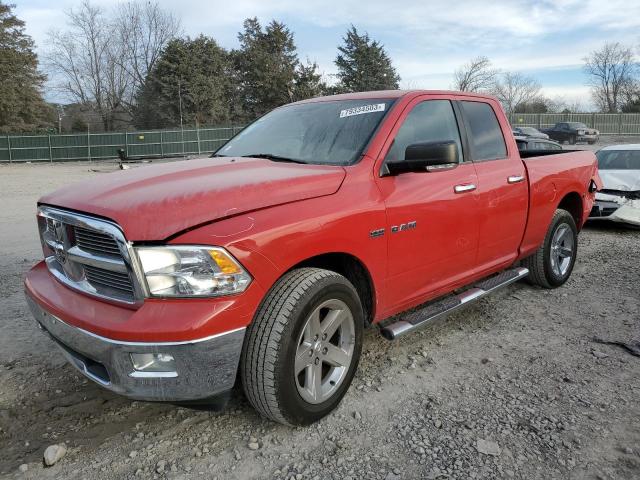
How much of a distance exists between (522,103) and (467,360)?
8610 cm

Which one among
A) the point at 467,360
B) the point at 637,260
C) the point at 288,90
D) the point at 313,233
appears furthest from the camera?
the point at 288,90

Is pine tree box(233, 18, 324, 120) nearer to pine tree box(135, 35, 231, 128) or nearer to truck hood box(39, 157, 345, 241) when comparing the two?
pine tree box(135, 35, 231, 128)

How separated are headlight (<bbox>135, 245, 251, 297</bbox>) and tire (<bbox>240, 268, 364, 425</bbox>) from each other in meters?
0.34

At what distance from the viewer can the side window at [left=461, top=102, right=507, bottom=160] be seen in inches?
159

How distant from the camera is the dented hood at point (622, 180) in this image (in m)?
8.25

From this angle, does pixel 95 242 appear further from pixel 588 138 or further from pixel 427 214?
pixel 588 138

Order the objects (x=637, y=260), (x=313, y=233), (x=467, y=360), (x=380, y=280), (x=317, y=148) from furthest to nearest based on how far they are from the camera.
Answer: (x=637, y=260) → (x=467, y=360) → (x=317, y=148) → (x=380, y=280) → (x=313, y=233)

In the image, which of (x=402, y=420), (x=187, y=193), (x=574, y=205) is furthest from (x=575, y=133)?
(x=187, y=193)

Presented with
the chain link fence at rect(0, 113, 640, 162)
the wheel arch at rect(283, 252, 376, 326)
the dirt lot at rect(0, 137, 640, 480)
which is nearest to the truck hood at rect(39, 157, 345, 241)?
the wheel arch at rect(283, 252, 376, 326)

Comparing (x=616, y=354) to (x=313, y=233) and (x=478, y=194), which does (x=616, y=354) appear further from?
(x=313, y=233)

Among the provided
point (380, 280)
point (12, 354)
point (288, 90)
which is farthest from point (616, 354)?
point (288, 90)

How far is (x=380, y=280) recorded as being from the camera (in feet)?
10.2

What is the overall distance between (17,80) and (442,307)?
46.5m

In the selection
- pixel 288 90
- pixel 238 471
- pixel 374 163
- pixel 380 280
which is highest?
pixel 288 90
